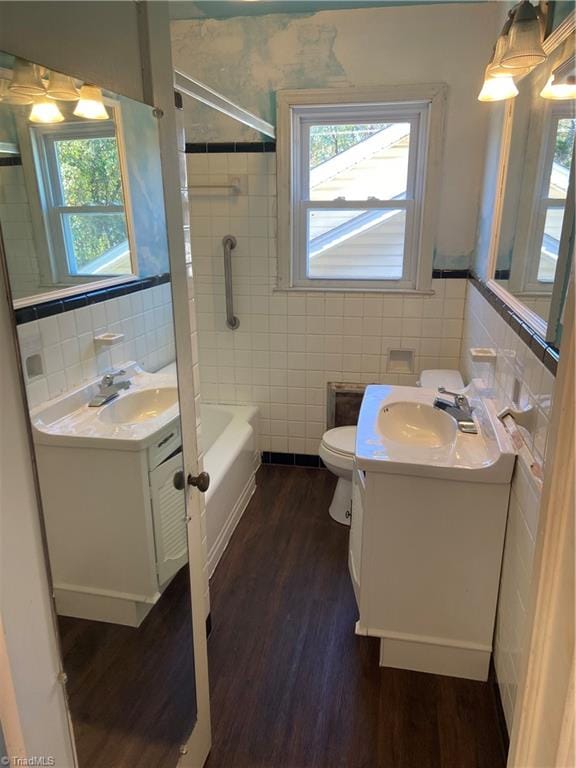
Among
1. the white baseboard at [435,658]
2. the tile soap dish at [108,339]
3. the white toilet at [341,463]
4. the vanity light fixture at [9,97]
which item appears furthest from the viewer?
the white toilet at [341,463]

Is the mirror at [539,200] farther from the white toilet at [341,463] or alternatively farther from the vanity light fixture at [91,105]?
the white toilet at [341,463]

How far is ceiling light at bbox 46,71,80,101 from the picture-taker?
32.6 inches

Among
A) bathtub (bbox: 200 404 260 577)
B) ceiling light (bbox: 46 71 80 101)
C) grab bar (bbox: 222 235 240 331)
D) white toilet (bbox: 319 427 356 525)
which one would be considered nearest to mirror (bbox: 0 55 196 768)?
ceiling light (bbox: 46 71 80 101)

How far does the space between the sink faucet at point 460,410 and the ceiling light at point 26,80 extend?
1.63 meters

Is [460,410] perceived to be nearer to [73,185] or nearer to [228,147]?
[73,185]

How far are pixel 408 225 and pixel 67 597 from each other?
8.77 ft

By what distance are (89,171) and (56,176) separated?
0.16m

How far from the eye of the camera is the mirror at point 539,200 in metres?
1.36

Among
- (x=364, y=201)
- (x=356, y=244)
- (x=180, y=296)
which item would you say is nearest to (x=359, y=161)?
(x=364, y=201)

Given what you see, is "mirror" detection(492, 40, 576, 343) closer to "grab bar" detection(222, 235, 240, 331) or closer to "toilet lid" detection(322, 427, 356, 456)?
"toilet lid" detection(322, 427, 356, 456)

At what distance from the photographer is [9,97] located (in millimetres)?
753

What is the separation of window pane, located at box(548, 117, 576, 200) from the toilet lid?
5.00ft

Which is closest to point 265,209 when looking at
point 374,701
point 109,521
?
point 109,521

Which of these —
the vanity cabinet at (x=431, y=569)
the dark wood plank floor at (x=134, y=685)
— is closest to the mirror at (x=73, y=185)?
the dark wood plank floor at (x=134, y=685)
